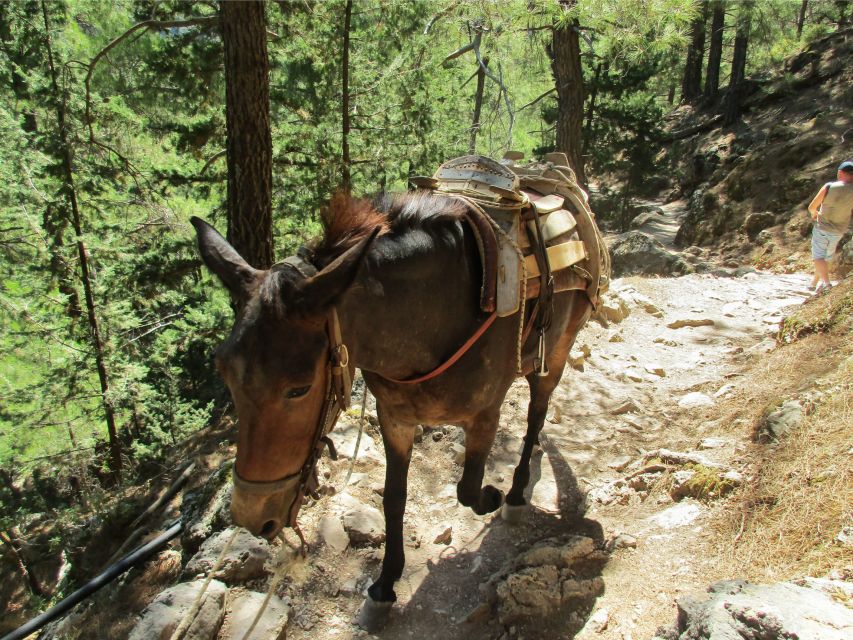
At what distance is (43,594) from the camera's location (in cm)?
972

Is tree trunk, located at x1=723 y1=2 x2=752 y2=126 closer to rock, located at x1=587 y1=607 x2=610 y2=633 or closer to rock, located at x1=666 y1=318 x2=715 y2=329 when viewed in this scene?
rock, located at x1=666 y1=318 x2=715 y2=329

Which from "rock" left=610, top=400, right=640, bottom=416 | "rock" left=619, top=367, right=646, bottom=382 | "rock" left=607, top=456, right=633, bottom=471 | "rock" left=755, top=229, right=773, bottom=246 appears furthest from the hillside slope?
"rock" left=607, top=456, right=633, bottom=471

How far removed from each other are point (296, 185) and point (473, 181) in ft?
22.2

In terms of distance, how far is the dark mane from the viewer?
75.1 inches

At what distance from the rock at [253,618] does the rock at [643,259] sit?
8.66 m

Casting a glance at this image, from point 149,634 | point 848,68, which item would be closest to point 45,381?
point 149,634

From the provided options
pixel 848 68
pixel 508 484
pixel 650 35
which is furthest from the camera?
pixel 848 68

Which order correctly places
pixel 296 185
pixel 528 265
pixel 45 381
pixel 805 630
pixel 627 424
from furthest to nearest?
pixel 296 185 < pixel 45 381 < pixel 627 424 < pixel 528 265 < pixel 805 630

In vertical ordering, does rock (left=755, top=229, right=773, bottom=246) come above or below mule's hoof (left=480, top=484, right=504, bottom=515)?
above

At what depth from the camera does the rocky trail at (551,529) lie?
262 centimetres

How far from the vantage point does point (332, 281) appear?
1.56 m

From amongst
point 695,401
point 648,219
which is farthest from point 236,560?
point 648,219

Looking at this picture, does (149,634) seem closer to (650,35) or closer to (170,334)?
(170,334)

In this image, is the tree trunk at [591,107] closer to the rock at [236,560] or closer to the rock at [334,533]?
the rock at [334,533]
